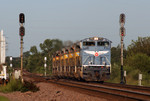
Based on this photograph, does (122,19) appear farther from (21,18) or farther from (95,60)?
(21,18)

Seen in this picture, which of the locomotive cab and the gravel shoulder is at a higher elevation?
the locomotive cab

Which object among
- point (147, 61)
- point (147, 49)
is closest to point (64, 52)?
point (147, 61)

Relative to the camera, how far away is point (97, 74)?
88.0 feet

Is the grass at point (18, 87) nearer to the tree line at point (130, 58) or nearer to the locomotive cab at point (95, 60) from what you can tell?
the locomotive cab at point (95, 60)

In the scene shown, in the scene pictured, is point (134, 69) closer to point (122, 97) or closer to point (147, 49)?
point (147, 49)

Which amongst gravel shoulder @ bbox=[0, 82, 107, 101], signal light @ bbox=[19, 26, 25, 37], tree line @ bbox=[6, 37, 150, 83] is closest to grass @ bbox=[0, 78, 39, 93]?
gravel shoulder @ bbox=[0, 82, 107, 101]

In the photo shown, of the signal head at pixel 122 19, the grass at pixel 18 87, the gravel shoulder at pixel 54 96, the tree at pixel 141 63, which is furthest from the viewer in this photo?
the tree at pixel 141 63

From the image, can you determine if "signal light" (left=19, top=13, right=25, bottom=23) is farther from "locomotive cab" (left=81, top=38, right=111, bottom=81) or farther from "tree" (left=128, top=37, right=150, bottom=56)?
"tree" (left=128, top=37, right=150, bottom=56)

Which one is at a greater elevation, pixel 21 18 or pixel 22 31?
pixel 21 18

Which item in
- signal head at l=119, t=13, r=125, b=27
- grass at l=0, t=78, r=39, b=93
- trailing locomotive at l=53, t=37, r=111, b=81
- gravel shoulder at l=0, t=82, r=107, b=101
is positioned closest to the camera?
gravel shoulder at l=0, t=82, r=107, b=101

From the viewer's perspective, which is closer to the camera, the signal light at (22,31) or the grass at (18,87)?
the grass at (18,87)

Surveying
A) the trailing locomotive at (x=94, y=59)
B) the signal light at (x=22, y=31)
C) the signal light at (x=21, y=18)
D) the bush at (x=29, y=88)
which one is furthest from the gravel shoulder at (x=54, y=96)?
the trailing locomotive at (x=94, y=59)

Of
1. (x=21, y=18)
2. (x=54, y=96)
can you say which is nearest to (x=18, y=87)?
(x=54, y=96)

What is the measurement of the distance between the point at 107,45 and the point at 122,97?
13797 millimetres
